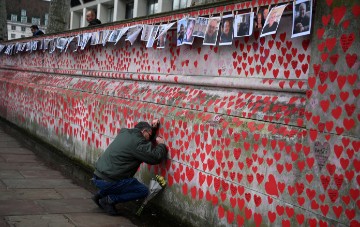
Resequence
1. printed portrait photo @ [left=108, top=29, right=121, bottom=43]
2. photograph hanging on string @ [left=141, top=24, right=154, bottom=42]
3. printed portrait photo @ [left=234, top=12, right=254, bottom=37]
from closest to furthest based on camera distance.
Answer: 1. printed portrait photo @ [left=234, top=12, right=254, bottom=37]
2. photograph hanging on string @ [left=141, top=24, right=154, bottom=42]
3. printed portrait photo @ [left=108, top=29, right=121, bottom=43]

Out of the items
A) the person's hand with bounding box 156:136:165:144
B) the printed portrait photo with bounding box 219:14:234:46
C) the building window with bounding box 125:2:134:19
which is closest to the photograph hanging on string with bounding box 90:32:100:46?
the person's hand with bounding box 156:136:165:144

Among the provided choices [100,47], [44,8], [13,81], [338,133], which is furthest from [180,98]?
[44,8]

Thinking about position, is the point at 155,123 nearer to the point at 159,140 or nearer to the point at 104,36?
the point at 159,140

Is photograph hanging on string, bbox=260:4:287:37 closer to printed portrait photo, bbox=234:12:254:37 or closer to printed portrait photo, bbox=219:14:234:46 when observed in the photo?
printed portrait photo, bbox=234:12:254:37

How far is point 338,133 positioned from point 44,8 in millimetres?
85732

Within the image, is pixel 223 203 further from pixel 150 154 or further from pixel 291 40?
pixel 291 40

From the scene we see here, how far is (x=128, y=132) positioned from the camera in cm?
524

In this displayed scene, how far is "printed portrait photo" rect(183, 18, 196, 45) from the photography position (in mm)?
4887

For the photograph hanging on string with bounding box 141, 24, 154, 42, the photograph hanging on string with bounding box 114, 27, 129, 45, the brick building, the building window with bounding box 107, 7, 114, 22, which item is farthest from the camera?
the brick building

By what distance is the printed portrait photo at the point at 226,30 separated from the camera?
4359mm

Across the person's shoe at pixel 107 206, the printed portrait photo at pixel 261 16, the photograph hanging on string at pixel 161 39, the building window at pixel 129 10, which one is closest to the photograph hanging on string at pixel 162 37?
the photograph hanging on string at pixel 161 39

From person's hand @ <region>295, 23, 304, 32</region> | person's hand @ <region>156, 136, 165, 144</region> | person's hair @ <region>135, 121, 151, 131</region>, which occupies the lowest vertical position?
person's hand @ <region>156, 136, 165, 144</region>

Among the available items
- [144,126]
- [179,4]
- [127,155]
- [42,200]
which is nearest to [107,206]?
[127,155]

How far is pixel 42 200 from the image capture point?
226 inches
